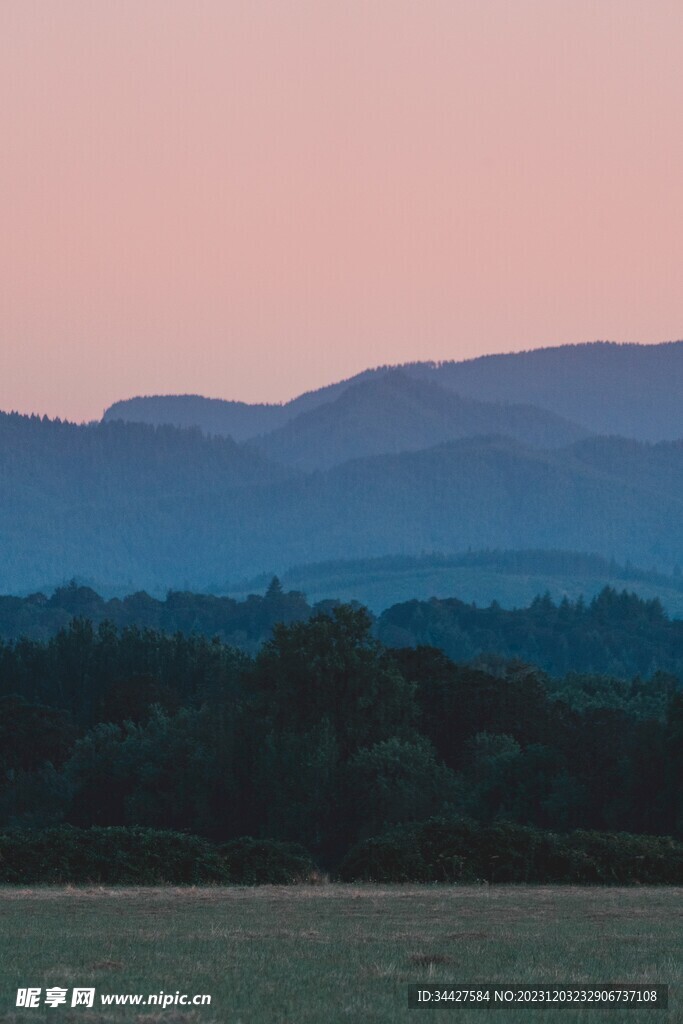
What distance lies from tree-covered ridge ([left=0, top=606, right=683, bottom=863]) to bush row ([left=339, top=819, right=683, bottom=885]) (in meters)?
15.6

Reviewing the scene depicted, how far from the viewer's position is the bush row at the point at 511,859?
36.5 m

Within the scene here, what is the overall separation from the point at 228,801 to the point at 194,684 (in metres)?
43.3

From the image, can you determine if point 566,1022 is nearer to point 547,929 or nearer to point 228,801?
point 547,929

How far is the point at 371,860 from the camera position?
37.9 metres

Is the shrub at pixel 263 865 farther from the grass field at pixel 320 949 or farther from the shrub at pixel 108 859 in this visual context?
the grass field at pixel 320 949

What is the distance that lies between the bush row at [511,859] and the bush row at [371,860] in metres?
0.02

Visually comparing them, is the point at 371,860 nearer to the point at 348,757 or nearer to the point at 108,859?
the point at 108,859

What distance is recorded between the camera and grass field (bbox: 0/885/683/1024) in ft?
52.4

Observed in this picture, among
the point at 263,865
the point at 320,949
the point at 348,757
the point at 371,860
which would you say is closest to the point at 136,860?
the point at 263,865

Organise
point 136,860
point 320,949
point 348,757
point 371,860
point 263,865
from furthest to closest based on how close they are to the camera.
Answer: point 348,757 → point 263,865 → point 371,860 → point 136,860 → point 320,949

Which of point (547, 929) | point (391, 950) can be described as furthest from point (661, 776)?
point (391, 950)

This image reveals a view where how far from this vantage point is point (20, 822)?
6575cm

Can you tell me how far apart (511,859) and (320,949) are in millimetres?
17663

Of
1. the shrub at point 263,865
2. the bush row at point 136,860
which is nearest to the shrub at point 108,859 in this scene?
the bush row at point 136,860
